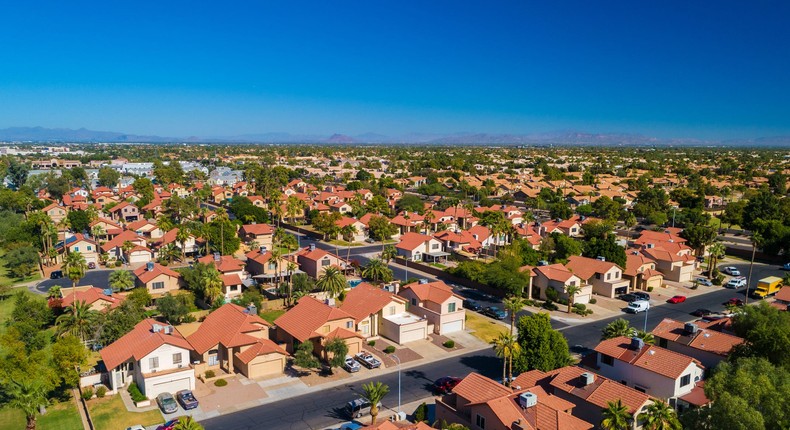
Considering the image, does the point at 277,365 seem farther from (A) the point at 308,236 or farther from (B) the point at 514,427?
(A) the point at 308,236

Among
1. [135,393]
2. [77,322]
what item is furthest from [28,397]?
[77,322]

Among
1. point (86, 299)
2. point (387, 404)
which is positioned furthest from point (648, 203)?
point (86, 299)

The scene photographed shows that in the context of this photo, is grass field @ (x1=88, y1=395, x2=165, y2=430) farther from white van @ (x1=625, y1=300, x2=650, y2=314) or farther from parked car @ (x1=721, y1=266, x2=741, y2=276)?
parked car @ (x1=721, y1=266, x2=741, y2=276)

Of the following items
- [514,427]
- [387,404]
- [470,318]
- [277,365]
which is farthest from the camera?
[470,318]

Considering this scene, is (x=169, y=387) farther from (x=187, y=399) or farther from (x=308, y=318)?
(x=308, y=318)

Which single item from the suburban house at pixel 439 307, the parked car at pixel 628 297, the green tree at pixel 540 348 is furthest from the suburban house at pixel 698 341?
the parked car at pixel 628 297

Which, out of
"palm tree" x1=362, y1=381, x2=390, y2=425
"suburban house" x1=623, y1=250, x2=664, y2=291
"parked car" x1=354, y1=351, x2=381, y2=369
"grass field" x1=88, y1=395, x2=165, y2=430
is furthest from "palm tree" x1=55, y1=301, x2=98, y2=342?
"suburban house" x1=623, y1=250, x2=664, y2=291
